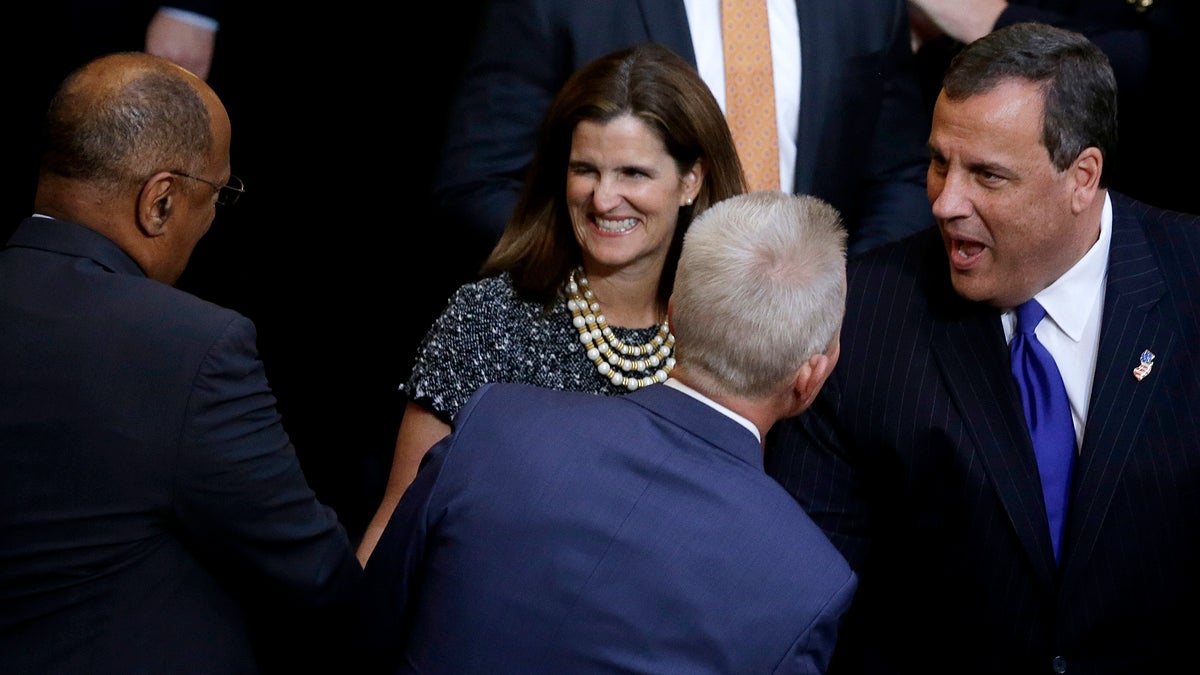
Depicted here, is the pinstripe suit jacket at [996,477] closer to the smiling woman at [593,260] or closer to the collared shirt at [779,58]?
the smiling woman at [593,260]

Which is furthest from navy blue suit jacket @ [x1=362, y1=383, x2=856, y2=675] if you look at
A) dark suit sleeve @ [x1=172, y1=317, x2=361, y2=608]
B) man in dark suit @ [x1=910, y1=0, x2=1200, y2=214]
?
man in dark suit @ [x1=910, y1=0, x2=1200, y2=214]

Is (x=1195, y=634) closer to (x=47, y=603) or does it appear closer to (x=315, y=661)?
(x=315, y=661)

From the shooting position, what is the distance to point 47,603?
189 cm

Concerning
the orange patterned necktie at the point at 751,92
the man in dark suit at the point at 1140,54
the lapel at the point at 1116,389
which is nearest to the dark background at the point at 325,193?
the orange patterned necktie at the point at 751,92

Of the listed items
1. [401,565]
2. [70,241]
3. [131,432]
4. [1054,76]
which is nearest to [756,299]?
[401,565]

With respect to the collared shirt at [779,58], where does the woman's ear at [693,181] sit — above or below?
below

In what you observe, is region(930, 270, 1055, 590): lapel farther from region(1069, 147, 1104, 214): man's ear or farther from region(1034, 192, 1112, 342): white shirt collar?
region(1069, 147, 1104, 214): man's ear

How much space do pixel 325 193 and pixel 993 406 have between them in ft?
6.96

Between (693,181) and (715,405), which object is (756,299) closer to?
(715,405)

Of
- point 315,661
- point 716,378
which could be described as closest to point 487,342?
point 315,661

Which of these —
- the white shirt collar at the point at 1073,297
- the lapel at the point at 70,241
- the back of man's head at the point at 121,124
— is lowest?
the lapel at the point at 70,241

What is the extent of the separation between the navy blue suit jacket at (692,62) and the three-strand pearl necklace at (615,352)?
1.95 ft

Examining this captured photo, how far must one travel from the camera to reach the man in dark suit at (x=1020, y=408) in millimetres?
2191

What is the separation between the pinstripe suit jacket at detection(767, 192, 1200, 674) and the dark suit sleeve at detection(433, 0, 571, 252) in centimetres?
112
